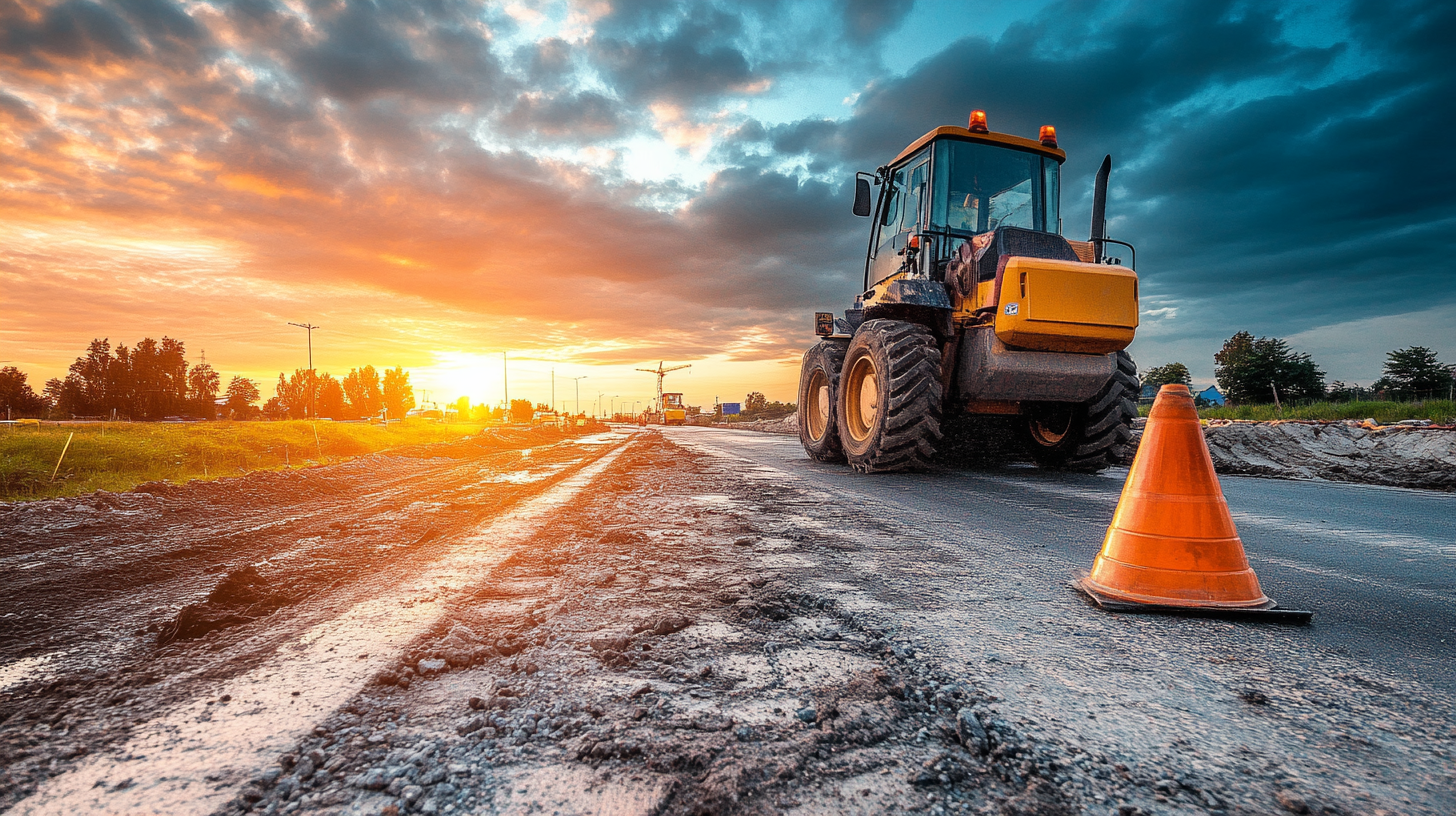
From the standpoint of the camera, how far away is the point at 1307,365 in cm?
2752

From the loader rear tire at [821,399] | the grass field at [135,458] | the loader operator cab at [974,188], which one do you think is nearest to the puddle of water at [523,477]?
the loader rear tire at [821,399]

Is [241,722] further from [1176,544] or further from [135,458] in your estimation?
[135,458]

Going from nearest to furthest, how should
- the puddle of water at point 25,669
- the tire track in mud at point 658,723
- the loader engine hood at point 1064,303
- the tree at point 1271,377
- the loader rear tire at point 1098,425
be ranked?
1. the tire track in mud at point 658,723
2. the puddle of water at point 25,669
3. the loader engine hood at point 1064,303
4. the loader rear tire at point 1098,425
5. the tree at point 1271,377

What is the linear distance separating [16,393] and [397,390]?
54.5 m

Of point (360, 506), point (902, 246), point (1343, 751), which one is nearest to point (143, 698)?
point (1343, 751)

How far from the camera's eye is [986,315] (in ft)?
22.9

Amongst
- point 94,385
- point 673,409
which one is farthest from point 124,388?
point 673,409

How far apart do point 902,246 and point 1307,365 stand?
1174 inches

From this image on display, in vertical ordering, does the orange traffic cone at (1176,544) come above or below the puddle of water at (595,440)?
above

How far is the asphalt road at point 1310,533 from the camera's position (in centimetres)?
222

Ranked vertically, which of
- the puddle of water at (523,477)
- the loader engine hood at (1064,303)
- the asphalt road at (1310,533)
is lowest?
the puddle of water at (523,477)

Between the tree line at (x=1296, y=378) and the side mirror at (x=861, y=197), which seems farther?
the tree line at (x=1296, y=378)

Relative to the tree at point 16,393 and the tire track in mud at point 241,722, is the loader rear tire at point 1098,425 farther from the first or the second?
the tree at point 16,393

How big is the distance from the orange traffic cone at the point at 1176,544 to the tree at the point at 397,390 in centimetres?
13064
